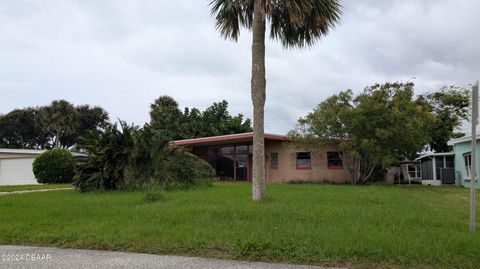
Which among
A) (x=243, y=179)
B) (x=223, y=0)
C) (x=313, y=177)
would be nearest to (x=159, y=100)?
(x=243, y=179)

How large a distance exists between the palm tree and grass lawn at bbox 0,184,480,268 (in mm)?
1758

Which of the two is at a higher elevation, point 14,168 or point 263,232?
point 14,168

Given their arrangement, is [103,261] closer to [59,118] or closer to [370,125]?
[370,125]

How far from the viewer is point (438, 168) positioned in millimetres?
31703

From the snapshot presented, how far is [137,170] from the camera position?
17.6 meters

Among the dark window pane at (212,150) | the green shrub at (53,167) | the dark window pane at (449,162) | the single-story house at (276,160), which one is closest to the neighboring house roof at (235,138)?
the single-story house at (276,160)

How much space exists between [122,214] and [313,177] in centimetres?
2008

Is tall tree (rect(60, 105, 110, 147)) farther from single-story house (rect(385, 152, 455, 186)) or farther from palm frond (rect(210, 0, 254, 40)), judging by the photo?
palm frond (rect(210, 0, 254, 40))

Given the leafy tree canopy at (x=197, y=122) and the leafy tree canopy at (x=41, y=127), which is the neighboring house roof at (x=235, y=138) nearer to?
the leafy tree canopy at (x=197, y=122)

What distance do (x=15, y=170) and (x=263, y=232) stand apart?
32.5m

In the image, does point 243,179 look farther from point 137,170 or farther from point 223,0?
point 223,0

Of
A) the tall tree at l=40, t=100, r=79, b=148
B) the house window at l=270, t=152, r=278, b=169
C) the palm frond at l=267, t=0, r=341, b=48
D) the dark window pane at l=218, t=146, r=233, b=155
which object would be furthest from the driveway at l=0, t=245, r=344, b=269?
the tall tree at l=40, t=100, r=79, b=148

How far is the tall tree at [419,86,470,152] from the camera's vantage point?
36000 millimetres

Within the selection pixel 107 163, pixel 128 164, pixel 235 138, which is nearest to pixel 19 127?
pixel 235 138
